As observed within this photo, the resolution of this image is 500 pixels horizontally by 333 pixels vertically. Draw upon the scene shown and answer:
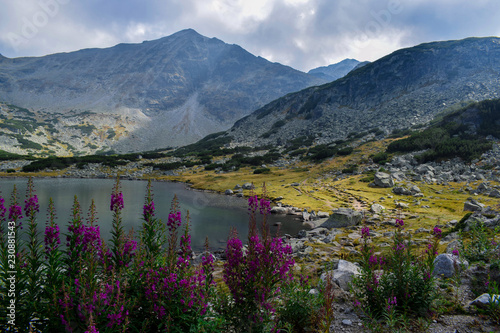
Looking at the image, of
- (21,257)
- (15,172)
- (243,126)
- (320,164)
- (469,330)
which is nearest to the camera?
(21,257)

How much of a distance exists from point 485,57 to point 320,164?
89860 millimetres

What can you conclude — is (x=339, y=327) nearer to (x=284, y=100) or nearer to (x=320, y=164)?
(x=320, y=164)

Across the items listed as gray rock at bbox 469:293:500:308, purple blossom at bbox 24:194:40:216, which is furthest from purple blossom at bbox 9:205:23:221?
gray rock at bbox 469:293:500:308

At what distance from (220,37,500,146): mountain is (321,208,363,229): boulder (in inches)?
2416

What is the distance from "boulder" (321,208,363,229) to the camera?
22453mm

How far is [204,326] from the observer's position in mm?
4324

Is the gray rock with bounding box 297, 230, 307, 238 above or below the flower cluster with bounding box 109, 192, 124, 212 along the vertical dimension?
below

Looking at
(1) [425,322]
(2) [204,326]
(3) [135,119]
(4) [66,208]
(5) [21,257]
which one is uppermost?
(3) [135,119]

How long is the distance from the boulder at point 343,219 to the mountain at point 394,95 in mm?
61372

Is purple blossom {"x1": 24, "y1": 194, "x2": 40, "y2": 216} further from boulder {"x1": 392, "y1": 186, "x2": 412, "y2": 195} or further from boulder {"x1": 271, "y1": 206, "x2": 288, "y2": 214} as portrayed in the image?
boulder {"x1": 392, "y1": 186, "x2": 412, "y2": 195}

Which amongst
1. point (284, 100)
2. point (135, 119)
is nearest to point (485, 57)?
point (284, 100)

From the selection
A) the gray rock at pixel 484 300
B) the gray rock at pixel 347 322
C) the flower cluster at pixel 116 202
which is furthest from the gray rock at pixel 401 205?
the flower cluster at pixel 116 202

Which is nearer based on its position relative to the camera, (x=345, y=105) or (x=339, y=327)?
(x=339, y=327)

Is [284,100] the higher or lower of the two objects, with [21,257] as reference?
higher
